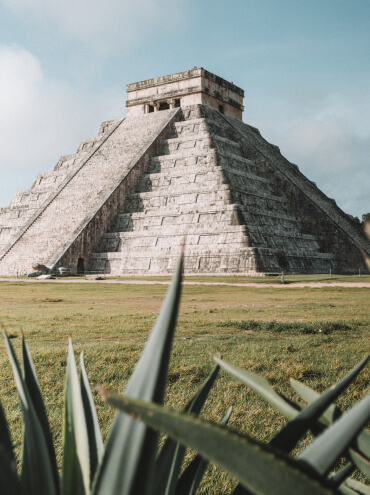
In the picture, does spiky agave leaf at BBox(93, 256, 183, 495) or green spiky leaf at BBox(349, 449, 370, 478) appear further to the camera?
green spiky leaf at BBox(349, 449, 370, 478)

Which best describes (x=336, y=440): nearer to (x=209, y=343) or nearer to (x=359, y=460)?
(x=359, y=460)

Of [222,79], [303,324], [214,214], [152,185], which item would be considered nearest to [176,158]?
[152,185]

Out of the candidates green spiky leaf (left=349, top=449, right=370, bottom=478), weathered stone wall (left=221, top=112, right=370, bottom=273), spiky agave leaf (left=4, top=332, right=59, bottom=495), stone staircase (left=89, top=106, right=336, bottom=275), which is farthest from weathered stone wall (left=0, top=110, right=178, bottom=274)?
green spiky leaf (left=349, top=449, right=370, bottom=478)

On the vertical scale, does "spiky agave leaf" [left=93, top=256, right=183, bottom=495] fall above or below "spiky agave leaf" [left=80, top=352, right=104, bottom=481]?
above

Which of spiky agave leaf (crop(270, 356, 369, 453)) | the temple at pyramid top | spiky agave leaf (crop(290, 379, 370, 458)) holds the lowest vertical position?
spiky agave leaf (crop(290, 379, 370, 458))

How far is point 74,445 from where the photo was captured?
3.14 feet

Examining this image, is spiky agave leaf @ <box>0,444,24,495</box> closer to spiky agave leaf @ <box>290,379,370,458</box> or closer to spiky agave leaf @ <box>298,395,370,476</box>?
spiky agave leaf @ <box>298,395,370,476</box>

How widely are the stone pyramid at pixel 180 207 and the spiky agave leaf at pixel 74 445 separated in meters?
16.6

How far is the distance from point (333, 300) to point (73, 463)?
9.65 meters

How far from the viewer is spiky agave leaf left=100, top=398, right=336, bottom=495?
24.2 inches

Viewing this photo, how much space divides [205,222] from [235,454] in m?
19.2

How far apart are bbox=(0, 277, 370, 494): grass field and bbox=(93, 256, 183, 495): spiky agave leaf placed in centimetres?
163

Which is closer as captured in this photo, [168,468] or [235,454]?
[235,454]

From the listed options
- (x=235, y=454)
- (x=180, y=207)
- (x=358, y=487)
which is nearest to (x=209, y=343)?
(x=358, y=487)
